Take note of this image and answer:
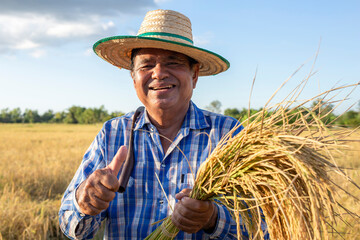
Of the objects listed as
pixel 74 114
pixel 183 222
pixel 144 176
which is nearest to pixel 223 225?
pixel 183 222

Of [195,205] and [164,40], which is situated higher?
[164,40]

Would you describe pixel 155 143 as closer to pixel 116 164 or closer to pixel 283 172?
pixel 116 164

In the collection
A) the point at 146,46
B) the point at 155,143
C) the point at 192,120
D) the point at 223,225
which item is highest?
the point at 146,46

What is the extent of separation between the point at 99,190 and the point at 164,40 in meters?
1.07

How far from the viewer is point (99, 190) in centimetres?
185

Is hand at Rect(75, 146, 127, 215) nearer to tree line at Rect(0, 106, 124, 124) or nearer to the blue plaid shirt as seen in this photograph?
the blue plaid shirt

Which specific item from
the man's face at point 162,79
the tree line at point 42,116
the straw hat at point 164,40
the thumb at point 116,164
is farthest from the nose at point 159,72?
the tree line at point 42,116

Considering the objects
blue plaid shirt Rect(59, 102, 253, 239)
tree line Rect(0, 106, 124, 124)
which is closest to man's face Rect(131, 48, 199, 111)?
blue plaid shirt Rect(59, 102, 253, 239)

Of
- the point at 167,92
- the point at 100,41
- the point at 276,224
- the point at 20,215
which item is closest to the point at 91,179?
the point at 167,92

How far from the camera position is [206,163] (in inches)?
68.2

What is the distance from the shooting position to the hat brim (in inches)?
92.7

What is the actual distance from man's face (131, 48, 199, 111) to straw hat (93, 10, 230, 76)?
0.21ft

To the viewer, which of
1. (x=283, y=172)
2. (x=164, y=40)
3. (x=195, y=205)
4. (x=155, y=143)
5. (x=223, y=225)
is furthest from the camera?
(x=155, y=143)

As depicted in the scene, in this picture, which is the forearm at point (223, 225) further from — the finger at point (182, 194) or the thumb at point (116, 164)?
the thumb at point (116, 164)
